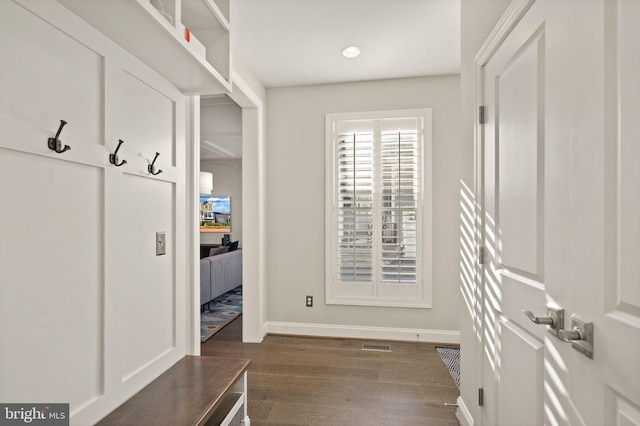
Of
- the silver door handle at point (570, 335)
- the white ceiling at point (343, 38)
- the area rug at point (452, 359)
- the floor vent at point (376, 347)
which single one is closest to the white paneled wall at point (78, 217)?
the white ceiling at point (343, 38)

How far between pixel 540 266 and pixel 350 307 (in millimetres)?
2425

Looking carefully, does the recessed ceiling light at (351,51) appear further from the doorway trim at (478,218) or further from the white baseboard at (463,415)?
the white baseboard at (463,415)

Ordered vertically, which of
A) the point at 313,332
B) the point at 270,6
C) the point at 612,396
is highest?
the point at 270,6

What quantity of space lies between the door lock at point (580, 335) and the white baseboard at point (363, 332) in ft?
8.24

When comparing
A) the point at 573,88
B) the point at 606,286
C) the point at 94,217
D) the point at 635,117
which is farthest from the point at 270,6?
the point at 606,286

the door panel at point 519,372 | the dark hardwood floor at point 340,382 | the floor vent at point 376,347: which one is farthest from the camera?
the floor vent at point 376,347

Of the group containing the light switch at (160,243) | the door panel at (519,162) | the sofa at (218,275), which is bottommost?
the sofa at (218,275)

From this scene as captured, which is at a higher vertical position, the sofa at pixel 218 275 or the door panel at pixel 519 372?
the door panel at pixel 519 372

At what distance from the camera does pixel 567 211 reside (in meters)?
0.92

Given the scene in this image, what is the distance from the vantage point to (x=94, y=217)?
4.00 ft

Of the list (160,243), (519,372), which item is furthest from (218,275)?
(519,372)

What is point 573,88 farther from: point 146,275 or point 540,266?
point 146,275

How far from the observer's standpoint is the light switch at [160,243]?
5.28 ft

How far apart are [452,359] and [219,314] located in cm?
287
